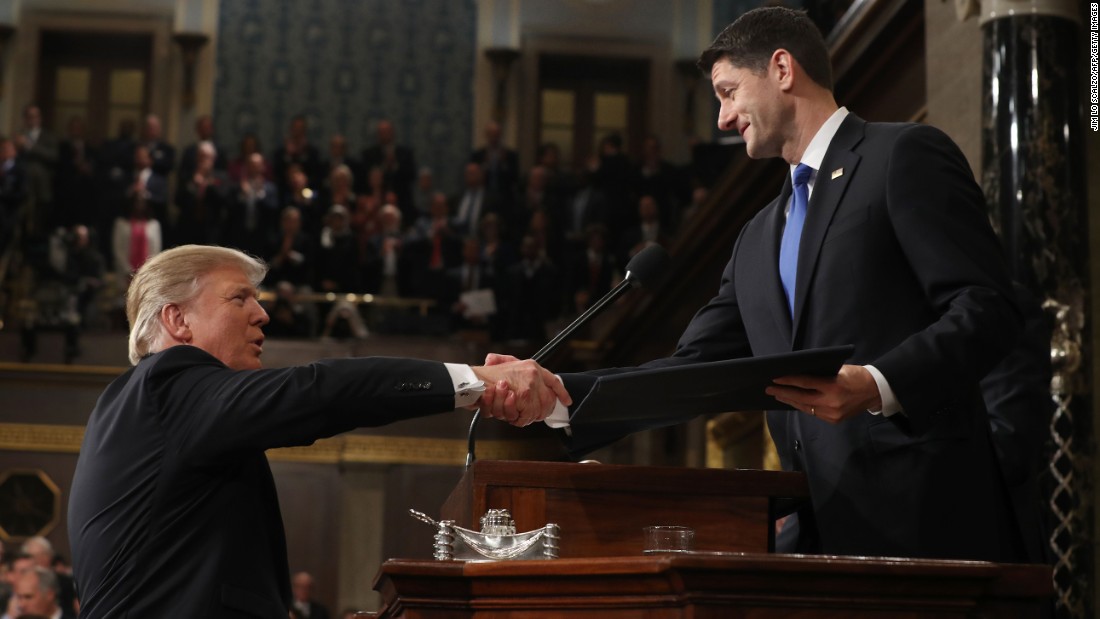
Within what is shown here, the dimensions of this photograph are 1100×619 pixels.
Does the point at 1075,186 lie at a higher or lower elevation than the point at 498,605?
higher

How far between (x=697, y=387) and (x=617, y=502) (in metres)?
0.23

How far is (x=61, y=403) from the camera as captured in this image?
11930 millimetres

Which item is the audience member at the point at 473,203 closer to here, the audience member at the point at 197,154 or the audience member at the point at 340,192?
the audience member at the point at 340,192

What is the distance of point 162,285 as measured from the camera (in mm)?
2666

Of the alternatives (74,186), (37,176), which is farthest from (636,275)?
(37,176)

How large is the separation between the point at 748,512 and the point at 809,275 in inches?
18.7

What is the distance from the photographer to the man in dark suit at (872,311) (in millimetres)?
2244

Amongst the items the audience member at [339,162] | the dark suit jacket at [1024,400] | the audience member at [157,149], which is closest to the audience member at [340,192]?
the audience member at [339,162]

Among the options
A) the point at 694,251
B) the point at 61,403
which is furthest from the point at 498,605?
the point at 61,403

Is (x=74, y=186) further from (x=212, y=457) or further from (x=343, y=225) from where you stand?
(x=212, y=457)

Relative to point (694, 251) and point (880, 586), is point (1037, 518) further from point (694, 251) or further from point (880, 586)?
point (694, 251)

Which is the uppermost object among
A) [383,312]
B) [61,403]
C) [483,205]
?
[483,205]

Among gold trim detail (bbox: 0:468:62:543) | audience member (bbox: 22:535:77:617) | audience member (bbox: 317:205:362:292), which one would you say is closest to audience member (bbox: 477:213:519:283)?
audience member (bbox: 317:205:362:292)

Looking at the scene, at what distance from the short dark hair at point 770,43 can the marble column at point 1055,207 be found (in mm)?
2138
